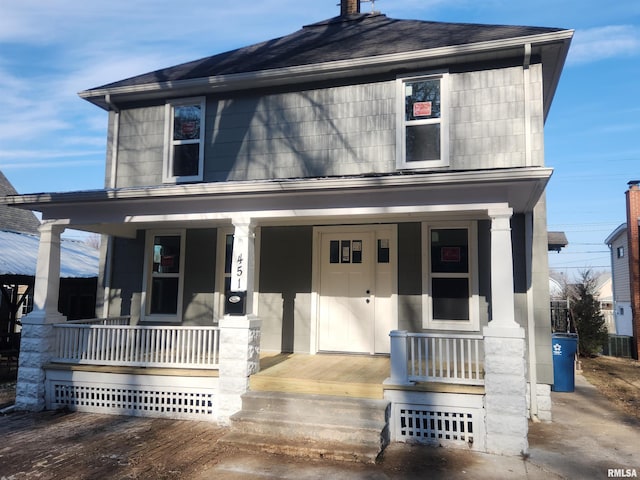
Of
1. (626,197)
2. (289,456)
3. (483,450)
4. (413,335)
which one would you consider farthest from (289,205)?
(626,197)

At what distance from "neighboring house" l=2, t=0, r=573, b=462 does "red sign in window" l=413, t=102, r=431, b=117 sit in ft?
0.08

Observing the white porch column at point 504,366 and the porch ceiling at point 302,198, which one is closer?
the white porch column at point 504,366

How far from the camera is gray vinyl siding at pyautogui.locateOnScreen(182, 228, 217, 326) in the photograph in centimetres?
879

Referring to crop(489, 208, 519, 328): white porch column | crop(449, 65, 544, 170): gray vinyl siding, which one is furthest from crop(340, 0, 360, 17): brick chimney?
crop(489, 208, 519, 328): white porch column

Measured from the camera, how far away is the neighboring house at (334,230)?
591 cm

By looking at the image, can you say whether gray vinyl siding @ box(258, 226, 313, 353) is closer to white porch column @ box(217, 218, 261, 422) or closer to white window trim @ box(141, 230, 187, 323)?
white window trim @ box(141, 230, 187, 323)

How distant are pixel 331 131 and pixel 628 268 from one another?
1413cm

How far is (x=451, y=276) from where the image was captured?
7.62 metres

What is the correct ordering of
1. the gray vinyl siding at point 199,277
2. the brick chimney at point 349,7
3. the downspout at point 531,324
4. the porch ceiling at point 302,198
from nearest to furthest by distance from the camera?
the porch ceiling at point 302,198 → the downspout at point 531,324 → the gray vinyl siding at point 199,277 → the brick chimney at point 349,7

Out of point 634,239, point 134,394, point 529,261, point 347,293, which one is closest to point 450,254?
point 529,261

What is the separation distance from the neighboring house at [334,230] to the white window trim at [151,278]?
4cm

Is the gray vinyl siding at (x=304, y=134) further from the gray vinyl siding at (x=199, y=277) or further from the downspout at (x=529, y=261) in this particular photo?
the downspout at (x=529, y=261)

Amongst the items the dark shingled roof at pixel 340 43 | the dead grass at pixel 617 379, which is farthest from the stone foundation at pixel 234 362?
the dead grass at pixel 617 379

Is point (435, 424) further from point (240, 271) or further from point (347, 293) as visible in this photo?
point (240, 271)
